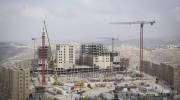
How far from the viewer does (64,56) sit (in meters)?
13.7

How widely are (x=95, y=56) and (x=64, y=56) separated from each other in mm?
1861

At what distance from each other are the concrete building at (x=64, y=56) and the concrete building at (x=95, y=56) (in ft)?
4.53

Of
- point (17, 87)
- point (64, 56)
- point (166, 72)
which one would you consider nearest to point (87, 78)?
point (64, 56)

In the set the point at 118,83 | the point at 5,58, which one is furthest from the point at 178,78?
the point at 5,58

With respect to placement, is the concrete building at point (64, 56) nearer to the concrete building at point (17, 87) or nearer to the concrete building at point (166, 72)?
the concrete building at point (166, 72)

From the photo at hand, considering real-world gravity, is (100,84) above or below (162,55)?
below

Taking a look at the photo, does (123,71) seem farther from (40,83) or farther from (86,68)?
(40,83)

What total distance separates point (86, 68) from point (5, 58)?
4829 millimetres

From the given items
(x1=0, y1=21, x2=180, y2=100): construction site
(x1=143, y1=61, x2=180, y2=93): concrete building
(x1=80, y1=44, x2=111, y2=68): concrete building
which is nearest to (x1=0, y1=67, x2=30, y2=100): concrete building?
(x1=0, y1=21, x2=180, y2=100): construction site

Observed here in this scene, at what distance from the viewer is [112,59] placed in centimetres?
1539

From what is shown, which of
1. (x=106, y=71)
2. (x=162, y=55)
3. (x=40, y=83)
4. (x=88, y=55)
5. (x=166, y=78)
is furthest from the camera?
(x=162, y=55)

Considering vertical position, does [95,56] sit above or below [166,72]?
above

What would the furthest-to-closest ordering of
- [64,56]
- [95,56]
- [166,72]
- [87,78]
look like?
1. [95,56]
2. [64,56]
3. [87,78]
4. [166,72]

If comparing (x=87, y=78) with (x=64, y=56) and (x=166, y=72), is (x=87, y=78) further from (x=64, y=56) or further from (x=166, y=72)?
(x=166, y=72)
